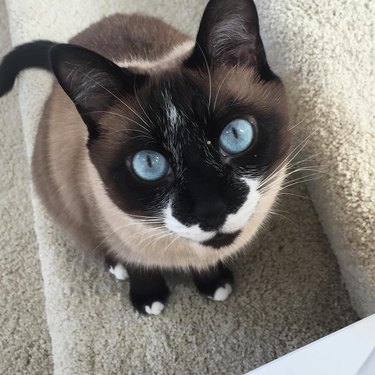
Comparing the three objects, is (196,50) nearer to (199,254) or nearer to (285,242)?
(199,254)

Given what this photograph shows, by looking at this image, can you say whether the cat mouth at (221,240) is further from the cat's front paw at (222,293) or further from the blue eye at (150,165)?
the cat's front paw at (222,293)

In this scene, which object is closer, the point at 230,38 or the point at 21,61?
the point at 230,38

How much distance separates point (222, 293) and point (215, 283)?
26 mm

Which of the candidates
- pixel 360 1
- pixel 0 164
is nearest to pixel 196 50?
pixel 360 1

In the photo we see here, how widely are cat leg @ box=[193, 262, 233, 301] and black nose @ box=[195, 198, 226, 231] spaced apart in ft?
1.26

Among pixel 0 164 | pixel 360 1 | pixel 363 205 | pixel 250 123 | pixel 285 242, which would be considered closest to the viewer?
pixel 250 123

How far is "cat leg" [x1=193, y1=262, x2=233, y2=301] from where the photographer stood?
1.15m

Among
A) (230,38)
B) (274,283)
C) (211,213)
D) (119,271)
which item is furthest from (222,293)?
(230,38)

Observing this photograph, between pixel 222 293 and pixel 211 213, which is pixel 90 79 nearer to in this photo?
pixel 211 213

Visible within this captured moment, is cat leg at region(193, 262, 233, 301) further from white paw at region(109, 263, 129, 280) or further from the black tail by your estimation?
the black tail

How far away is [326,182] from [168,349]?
468 mm

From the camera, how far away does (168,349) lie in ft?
3.69

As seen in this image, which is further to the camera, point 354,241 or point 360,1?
point 360,1

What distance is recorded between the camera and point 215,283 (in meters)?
1.15
